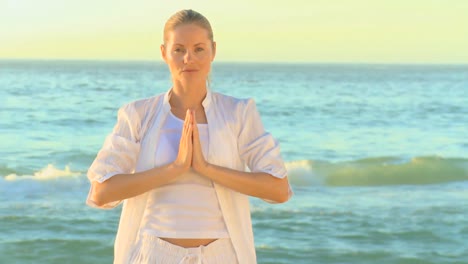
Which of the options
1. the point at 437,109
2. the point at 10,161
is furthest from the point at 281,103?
the point at 10,161

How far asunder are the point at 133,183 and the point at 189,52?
0.42 meters

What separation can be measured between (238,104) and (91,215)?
7.23 m

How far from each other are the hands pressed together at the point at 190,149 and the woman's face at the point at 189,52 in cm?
14

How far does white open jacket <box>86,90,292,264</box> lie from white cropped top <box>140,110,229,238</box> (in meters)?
0.02

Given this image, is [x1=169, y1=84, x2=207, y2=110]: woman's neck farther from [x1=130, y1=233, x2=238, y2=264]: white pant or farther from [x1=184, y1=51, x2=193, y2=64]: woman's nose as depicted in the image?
[x1=130, y1=233, x2=238, y2=264]: white pant

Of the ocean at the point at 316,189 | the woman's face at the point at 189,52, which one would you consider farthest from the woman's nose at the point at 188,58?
the ocean at the point at 316,189

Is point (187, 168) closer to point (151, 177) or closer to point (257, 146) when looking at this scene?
point (151, 177)

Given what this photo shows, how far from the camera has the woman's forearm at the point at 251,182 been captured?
2.58 meters

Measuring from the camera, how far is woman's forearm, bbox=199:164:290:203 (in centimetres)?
258

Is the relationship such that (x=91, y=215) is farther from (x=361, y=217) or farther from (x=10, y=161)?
(x=10, y=161)

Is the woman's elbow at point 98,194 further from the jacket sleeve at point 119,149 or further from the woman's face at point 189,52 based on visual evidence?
the woman's face at point 189,52

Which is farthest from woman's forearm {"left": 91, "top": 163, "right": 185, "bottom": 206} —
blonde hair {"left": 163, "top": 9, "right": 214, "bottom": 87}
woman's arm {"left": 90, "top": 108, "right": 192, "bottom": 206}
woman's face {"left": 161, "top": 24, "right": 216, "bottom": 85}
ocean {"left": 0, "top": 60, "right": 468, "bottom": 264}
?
ocean {"left": 0, "top": 60, "right": 468, "bottom": 264}

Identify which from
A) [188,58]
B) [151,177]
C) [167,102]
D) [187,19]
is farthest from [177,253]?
[187,19]

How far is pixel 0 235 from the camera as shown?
29.2 feet
